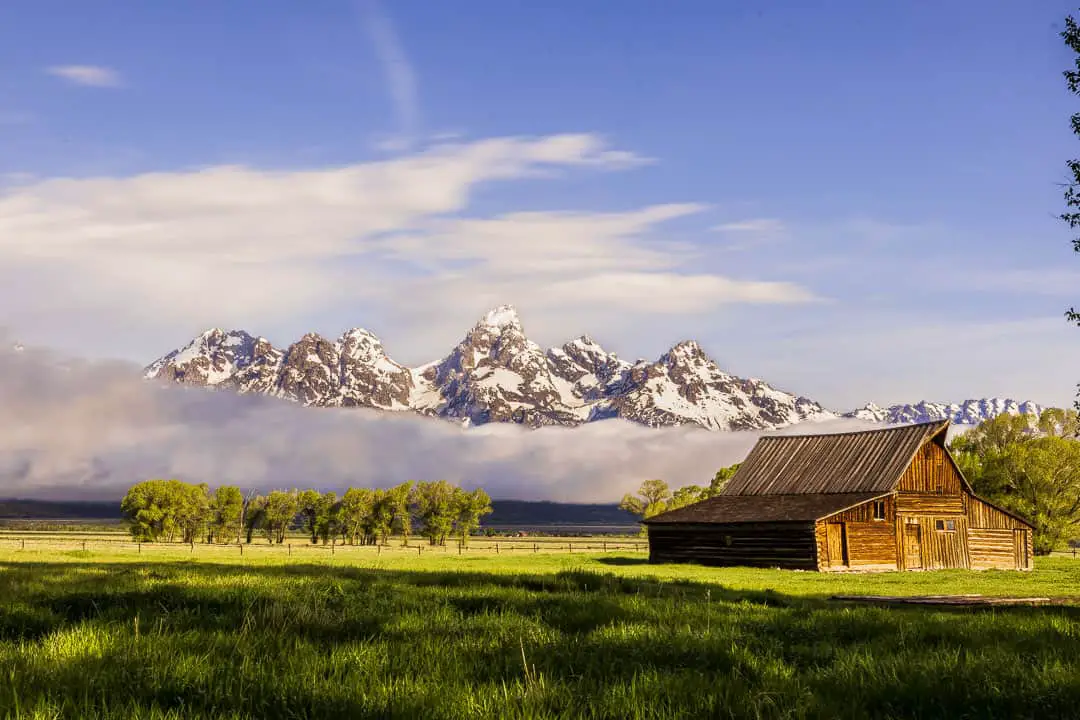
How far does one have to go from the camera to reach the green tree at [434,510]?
5984 inches

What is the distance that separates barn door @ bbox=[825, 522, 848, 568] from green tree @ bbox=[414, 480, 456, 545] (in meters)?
104

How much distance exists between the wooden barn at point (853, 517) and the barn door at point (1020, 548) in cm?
7

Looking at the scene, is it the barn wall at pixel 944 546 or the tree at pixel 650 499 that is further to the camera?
the tree at pixel 650 499

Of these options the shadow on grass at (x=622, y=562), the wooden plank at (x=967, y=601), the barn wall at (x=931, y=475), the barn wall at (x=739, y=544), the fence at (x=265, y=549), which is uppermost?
the barn wall at (x=931, y=475)

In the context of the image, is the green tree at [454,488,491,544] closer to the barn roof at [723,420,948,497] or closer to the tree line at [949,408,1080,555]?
the tree line at [949,408,1080,555]

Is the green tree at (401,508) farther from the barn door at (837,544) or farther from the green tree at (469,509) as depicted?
the barn door at (837,544)

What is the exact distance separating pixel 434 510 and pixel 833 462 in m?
100

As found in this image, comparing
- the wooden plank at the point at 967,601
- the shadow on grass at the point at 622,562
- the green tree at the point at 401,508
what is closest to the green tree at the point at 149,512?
the green tree at the point at 401,508

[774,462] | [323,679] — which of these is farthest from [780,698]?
[774,462]

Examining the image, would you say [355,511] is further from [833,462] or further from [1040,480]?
[1040,480]

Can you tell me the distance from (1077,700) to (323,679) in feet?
14.5

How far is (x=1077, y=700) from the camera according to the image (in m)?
5.31

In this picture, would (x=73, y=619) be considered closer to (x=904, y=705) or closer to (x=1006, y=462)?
(x=904, y=705)

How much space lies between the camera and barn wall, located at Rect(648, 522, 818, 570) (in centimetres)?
5291
